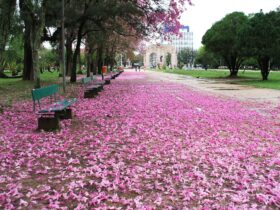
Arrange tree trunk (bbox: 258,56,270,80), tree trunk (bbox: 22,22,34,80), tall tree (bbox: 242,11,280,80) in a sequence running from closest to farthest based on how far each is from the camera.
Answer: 1. tree trunk (bbox: 22,22,34,80)
2. tall tree (bbox: 242,11,280,80)
3. tree trunk (bbox: 258,56,270,80)

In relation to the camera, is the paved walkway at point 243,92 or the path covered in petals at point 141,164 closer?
the path covered in petals at point 141,164

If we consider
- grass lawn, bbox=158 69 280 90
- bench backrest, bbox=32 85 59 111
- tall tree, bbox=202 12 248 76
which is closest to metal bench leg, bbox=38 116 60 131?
bench backrest, bbox=32 85 59 111

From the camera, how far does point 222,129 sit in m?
10.0

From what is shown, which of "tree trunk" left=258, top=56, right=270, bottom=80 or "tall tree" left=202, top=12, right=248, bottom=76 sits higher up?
"tall tree" left=202, top=12, right=248, bottom=76

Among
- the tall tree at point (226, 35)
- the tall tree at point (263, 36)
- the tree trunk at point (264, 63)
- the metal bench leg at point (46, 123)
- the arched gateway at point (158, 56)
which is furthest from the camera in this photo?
the arched gateway at point (158, 56)

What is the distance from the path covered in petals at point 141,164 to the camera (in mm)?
4871

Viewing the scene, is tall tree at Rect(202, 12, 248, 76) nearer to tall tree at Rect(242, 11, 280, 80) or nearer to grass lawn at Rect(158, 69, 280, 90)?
grass lawn at Rect(158, 69, 280, 90)

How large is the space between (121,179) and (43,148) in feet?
8.38

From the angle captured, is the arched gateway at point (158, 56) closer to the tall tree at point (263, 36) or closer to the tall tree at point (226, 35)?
the tall tree at point (226, 35)

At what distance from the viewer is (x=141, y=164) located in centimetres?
654

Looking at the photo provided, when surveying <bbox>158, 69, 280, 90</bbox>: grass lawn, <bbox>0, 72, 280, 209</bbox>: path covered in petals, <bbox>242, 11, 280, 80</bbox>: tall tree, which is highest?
<bbox>242, 11, 280, 80</bbox>: tall tree

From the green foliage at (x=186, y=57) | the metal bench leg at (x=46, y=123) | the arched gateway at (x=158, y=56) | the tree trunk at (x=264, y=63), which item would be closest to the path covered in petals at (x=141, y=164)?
the metal bench leg at (x=46, y=123)

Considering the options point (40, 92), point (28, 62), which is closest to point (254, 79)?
point (28, 62)

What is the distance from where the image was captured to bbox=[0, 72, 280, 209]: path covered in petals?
4.87 meters
